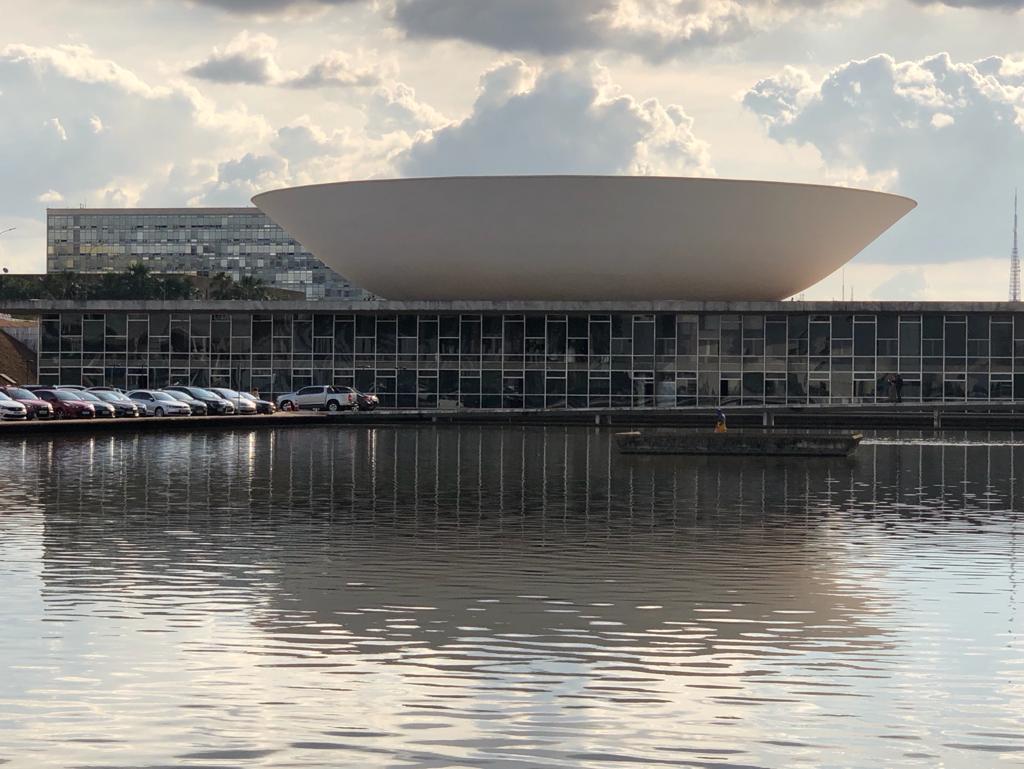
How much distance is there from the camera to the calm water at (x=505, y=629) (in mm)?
8578

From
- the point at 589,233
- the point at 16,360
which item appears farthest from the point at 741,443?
the point at 16,360

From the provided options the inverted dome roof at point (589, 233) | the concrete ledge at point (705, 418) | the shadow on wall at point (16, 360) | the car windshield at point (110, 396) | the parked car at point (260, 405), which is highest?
the inverted dome roof at point (589, 233)

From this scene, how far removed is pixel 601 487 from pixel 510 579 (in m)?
13.3

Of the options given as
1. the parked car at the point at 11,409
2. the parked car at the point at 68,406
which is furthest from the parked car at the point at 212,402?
the parked car at the point at 11,409

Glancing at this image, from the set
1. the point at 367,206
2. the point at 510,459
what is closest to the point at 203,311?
the point at 367,206

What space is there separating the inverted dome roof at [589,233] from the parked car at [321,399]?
9.09 m

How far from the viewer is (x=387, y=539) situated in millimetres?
18719

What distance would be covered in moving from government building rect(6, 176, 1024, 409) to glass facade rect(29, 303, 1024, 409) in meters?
0.09

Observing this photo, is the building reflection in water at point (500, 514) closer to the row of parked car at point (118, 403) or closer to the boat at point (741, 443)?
the boat at point (741, 443)

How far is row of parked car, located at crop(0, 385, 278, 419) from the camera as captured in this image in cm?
5594

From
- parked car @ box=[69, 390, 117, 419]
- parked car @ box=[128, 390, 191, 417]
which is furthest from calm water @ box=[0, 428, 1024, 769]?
parked car @ box=[128, 390, 191, 417]

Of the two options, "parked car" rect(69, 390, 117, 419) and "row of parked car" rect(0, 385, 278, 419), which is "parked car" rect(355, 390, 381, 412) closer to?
"row of parked car" rect(0, 385, 278, 419)

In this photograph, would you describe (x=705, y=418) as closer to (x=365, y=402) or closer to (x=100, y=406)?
(x=365, y=402)

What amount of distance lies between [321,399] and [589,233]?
14.5 m
